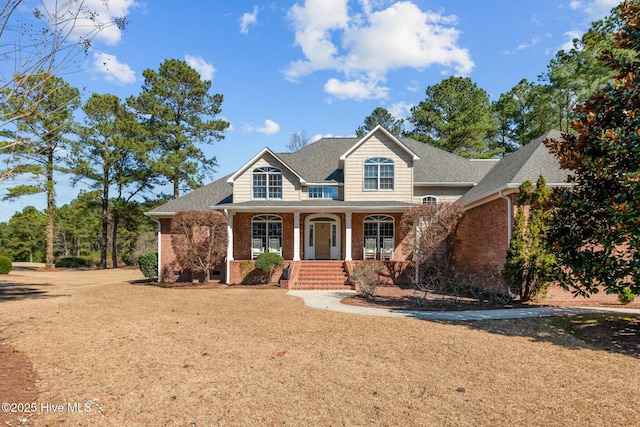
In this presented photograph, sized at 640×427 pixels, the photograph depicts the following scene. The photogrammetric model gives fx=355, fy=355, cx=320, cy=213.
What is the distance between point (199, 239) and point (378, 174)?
9781 millimetres

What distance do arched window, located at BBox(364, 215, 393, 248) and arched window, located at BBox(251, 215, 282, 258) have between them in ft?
15.6

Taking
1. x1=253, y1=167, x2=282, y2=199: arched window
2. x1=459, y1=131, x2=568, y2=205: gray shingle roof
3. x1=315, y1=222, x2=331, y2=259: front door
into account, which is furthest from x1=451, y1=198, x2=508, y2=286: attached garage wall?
x1=253, y1=167, x2=282, y2=199: arched window

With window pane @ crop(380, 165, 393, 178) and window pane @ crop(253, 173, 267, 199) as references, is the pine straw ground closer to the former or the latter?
window pane @ crop(253, 173, 267, 199)

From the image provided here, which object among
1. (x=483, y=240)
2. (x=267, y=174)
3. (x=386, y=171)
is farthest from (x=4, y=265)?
(x=483, y=240)

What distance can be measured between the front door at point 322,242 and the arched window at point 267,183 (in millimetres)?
2902

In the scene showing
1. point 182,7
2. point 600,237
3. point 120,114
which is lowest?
point 600,237

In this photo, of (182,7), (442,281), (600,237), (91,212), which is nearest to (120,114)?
(91,212)

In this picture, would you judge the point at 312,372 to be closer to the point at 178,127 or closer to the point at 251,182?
the point at 251,182

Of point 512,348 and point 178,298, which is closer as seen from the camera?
point 512,348

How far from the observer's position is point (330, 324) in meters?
8.49

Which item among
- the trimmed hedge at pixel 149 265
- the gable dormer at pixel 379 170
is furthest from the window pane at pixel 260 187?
the trimmed hedge at pixel 149 265

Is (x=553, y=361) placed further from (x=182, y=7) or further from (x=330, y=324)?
(x=182, y=7)

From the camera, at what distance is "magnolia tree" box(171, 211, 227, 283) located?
16359mm

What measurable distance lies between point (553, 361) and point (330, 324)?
4462 millimetres
